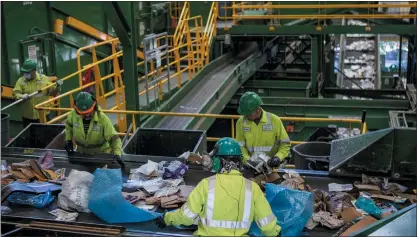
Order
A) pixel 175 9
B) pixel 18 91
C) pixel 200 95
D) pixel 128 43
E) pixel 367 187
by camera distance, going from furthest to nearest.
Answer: pixel 175 9 < pixel 200 95 < pixel 18 91 < pixel 128 43 < pixel 367 187

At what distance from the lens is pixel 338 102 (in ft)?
39.4

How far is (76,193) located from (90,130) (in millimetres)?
1453

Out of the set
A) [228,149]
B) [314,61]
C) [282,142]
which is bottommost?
[282,142]

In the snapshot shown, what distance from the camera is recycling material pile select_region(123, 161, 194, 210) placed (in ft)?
17.7

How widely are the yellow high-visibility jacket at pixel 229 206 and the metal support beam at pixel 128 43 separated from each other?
178 inches

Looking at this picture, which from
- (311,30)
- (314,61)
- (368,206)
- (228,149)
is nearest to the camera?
(228,149)

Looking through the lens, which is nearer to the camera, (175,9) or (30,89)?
(30,89)

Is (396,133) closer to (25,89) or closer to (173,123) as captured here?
(173,123)

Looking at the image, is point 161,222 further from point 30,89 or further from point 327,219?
point 30,89

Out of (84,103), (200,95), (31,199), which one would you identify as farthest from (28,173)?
(200,95)

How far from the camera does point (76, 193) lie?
17.6ft

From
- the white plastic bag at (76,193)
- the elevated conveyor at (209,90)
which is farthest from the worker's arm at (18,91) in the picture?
the white plastic bag at (76,193)

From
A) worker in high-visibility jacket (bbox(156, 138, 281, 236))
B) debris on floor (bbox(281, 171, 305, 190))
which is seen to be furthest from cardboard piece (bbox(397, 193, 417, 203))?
worker in high-visibility jacket (bbox(156, 138, 281, 236))

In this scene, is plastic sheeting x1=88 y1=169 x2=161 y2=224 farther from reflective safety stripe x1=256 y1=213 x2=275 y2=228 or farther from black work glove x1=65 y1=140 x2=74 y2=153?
black work glove x1=65 y1=140 x2=74 y2=153
